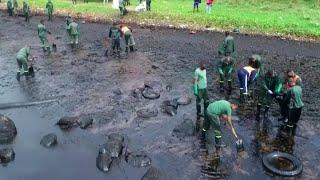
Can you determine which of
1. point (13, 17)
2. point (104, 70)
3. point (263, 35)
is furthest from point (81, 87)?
point (13, 17)

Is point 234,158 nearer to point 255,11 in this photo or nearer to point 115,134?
point 115,134

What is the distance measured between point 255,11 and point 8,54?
18.3 m

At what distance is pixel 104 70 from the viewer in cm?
2311

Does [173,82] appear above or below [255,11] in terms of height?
below

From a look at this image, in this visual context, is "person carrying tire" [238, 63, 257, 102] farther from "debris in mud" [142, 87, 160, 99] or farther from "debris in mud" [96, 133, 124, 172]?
"debris in mud" [96, 133, 124, 172]

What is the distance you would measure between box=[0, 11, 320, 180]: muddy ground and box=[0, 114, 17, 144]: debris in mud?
322mm

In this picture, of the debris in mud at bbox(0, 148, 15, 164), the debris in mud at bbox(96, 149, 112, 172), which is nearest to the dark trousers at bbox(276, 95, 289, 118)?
the debris in mud at bbox(96, 149, 112, 172)

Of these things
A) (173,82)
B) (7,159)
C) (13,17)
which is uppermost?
(13,17)

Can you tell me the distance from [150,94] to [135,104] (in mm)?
1151

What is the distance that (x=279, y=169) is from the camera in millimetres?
13703

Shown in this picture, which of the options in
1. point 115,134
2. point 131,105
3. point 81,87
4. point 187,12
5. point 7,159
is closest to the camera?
point 7,159

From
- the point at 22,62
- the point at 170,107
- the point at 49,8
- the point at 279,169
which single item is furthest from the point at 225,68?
the point at 49,8

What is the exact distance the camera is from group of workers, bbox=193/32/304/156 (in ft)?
47.1

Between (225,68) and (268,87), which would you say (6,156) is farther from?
(225,68)
